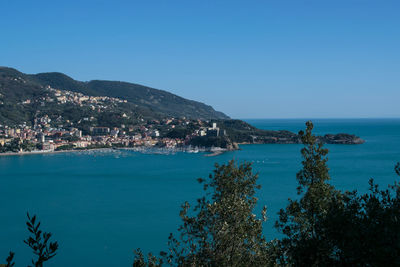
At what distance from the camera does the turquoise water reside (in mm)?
14211

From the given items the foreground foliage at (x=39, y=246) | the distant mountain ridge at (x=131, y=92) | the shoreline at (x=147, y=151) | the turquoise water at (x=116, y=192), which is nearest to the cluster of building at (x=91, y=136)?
the shoreline at (x=147, y=151)

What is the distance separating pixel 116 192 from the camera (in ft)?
78.0

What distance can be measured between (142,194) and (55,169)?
13.3 meters

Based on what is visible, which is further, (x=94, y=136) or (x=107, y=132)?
(x=107, y=132)

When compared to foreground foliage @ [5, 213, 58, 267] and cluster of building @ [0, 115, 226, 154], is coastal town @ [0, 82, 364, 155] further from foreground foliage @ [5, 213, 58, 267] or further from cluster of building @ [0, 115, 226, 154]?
foreground foliage @ [5, 213, 58, 267]

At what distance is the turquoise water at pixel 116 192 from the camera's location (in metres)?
14.2

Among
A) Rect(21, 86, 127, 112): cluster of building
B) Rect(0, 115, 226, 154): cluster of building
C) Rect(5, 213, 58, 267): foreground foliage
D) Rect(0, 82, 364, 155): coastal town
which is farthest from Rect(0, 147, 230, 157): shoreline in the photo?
Rect(5, 213, 58, 267): foreground foliage

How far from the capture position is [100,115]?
219 feet

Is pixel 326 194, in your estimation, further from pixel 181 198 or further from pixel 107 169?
pixel 107 169

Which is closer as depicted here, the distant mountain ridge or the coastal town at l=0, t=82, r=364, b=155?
the coastal town at l=0, t=82, r=364, b=155

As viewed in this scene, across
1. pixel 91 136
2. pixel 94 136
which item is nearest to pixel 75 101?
pixel 91 136

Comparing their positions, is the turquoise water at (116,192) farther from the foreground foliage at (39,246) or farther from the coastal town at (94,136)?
the foreground foliage at (39,246)

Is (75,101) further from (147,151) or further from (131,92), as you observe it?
(131,92)

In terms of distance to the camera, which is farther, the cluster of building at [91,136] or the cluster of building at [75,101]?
the cluster of building at [75,101]
